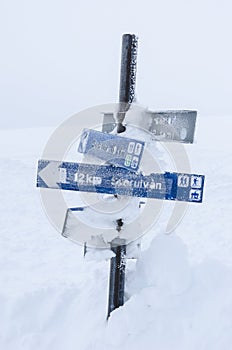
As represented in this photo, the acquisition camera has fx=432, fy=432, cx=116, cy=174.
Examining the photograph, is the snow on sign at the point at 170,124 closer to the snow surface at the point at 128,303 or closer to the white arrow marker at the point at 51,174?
the white arrow marker at the point at 51,174

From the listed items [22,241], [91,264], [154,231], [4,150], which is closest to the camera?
[91,264]

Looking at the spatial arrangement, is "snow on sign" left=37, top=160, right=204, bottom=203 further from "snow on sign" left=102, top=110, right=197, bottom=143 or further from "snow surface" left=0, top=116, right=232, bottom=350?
"snow surface" left=0, top=116, right=232, bottom=350

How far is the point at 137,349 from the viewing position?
2418 mm

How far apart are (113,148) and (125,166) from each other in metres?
0.12

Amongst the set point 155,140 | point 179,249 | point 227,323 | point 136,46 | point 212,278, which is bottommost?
point 227,323

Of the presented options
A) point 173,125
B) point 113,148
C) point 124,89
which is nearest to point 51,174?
point 113,148

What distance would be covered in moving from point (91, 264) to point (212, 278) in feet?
5.38

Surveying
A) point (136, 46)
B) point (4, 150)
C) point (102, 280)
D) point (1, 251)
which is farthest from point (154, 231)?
point (4, 150)

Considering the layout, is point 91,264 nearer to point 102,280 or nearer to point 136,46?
point 102,280

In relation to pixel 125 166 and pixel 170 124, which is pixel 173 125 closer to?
pixel 170 124

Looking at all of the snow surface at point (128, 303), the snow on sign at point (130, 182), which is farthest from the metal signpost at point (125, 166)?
the snow surface at point (128, 303)

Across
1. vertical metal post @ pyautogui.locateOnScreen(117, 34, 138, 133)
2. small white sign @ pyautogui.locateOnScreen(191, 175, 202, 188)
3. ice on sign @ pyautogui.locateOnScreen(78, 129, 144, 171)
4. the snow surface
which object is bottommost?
the snow surface

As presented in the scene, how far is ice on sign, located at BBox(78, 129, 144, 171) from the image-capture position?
232 centimetres

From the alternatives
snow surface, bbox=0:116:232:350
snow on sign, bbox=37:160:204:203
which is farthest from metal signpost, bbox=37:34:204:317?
snow surface, bbox=0:116:232:350
